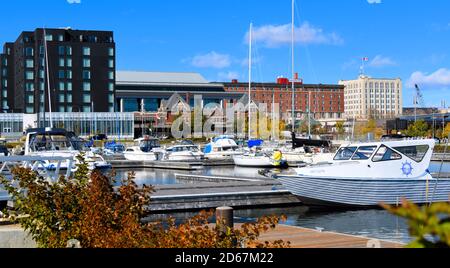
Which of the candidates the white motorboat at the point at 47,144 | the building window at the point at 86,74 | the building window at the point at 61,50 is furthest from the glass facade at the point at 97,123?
the white motorboat at the point at 47,144

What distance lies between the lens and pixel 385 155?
2691cm

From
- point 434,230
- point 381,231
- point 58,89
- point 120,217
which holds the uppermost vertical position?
point 58,89

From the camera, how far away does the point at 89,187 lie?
1165cm

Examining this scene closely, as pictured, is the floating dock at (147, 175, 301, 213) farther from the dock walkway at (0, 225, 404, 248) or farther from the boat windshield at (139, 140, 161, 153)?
the boat windshield at (139, 140, 161, 153)

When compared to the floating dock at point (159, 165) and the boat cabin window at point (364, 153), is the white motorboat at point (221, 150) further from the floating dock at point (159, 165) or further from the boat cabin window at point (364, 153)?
the boat cabin window at point (364, 153)

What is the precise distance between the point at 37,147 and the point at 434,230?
158ft

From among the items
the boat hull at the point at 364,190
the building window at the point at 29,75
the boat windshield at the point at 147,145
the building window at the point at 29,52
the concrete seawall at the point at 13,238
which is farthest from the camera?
the building window at the point at 29,52

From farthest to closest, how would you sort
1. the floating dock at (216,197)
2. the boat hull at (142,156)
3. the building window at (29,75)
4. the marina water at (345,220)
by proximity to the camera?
the building window at (29,75)
the boat hull at (142,156)
the floating dock at (216,197)
the marina water at (345,220)

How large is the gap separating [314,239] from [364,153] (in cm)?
1239

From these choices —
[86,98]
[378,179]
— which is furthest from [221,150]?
[86,98]

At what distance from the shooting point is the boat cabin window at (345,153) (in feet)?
91.0

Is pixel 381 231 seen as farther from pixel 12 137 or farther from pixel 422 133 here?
pixel 12 137

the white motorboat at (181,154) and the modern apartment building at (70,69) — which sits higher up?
the modern apartment building at (70,69)
